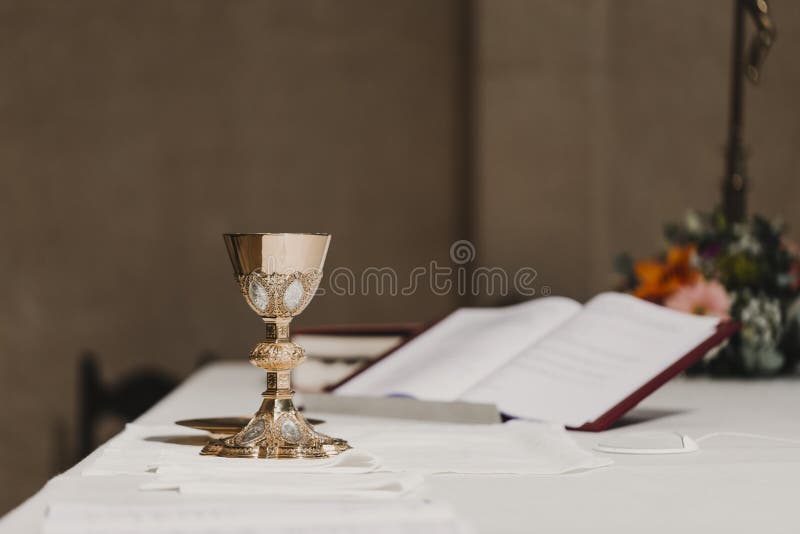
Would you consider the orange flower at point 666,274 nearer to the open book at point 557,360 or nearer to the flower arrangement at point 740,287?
the flower arrangement at point 740,287

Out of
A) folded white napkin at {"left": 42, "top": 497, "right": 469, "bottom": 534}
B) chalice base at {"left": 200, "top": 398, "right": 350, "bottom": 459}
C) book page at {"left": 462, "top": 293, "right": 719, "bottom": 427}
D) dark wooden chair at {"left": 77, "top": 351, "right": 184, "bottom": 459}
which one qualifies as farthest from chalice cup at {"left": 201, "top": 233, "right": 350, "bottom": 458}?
dark wooden chair at {"left": 77, "top": 351, "right": 184, "bottom": 459}

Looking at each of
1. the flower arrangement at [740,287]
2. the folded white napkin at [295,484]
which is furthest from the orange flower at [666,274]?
the folded white napkin at [295,484]

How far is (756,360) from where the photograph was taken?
2.16m

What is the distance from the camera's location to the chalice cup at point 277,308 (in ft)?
3.56

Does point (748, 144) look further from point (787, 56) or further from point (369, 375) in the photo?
point (369, 375)

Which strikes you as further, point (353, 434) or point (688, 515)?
point (353, 434)

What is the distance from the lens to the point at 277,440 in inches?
42.4

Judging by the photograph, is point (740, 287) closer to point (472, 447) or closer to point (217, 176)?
point (472, 447)

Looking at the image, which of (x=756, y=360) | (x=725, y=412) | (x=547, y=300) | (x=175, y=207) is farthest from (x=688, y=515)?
(x=175, y=207)

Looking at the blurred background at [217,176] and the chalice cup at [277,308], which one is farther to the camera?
the blurred background at [217,176]

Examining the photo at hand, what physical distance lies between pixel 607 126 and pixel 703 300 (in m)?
1.41

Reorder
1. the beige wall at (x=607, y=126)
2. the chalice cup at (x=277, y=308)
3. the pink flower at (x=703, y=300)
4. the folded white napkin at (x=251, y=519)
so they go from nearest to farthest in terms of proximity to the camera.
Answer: the folded white napkin at (x=251, y=519), the chalice cup at (x=277, y=308), the pink flower at (x=703, y=300), the beige wall at (x=607, y=126)

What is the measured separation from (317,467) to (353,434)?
12.2 inches

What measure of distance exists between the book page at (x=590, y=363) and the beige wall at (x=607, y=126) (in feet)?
5.40
